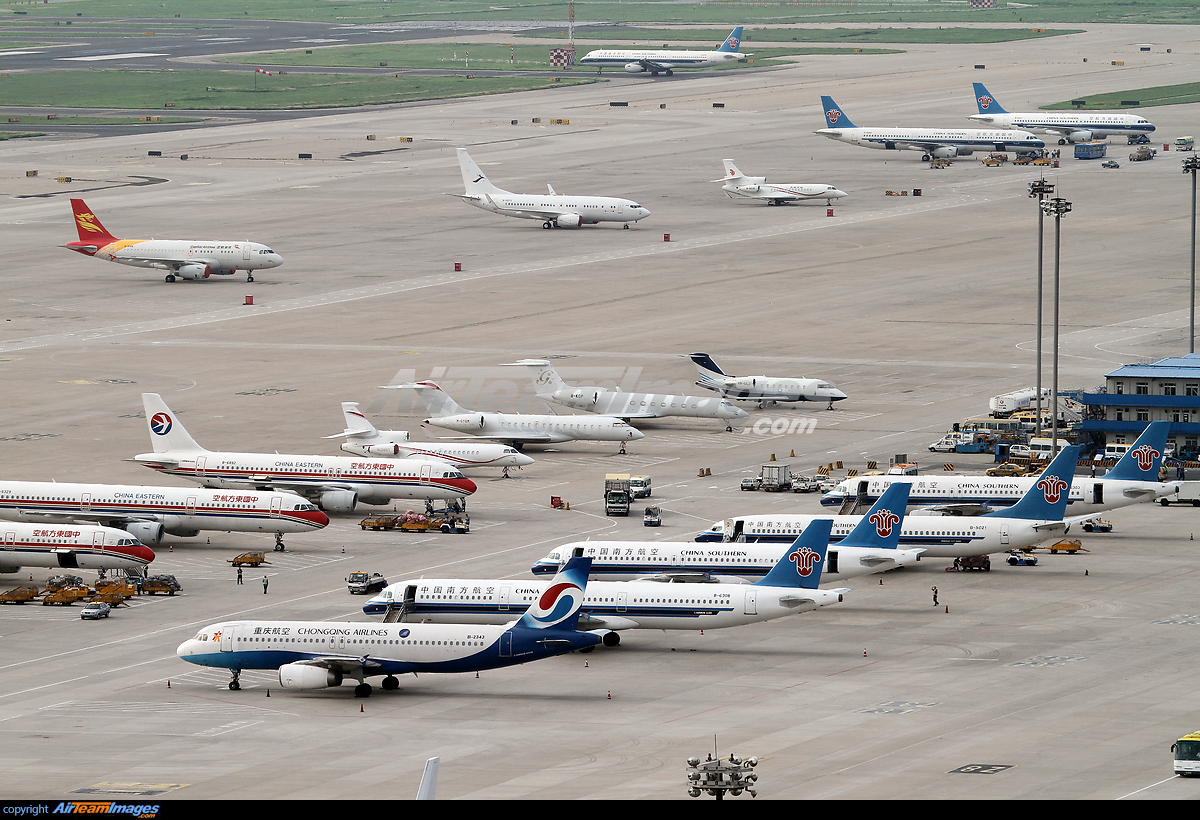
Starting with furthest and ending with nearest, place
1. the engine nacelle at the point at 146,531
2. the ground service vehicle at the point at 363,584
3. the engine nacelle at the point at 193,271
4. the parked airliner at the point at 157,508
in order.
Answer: the engine nacelle at the point at 193,271
the parked airliner at the point at 157,508
the engine nacelle at the point at 146,531
the ground service vehicle at the point at 363,584

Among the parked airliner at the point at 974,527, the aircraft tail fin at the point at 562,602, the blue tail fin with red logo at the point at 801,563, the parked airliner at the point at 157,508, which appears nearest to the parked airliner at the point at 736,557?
the parked airliner at the point at 974,527

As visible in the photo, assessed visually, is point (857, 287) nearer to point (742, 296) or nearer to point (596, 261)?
point (742, 296)

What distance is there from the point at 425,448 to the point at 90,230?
3177 inches

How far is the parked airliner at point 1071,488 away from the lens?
297ft

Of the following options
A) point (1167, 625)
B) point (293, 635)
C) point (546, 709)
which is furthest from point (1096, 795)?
point (293, 635)

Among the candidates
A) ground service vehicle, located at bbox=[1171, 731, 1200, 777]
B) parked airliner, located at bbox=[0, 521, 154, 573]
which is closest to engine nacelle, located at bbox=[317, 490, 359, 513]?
parked airliner, located at bbox=[0, 521, 154, 573]

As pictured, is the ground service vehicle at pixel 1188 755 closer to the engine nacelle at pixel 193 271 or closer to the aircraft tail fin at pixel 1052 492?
the aircraft tail fin at pixel 1052 492

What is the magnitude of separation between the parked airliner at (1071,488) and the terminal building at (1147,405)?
620 inches

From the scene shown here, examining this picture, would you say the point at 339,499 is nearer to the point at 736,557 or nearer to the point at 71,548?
the point at 71,548

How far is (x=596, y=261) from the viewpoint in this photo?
594 ft

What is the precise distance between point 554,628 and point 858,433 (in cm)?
5489

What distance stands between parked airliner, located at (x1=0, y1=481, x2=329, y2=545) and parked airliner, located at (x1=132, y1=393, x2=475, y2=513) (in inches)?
266

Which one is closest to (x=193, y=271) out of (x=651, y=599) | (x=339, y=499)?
(x=339, y=499)

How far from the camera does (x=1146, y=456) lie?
3575 inches
